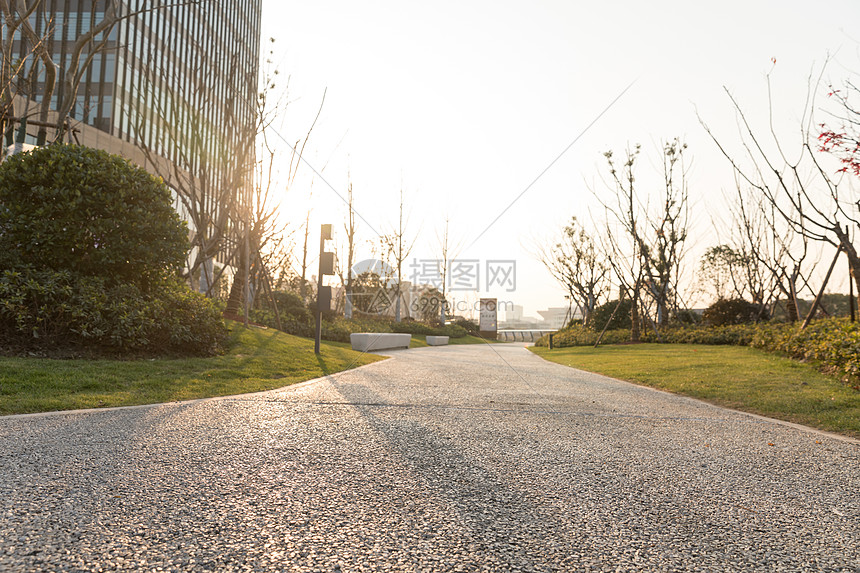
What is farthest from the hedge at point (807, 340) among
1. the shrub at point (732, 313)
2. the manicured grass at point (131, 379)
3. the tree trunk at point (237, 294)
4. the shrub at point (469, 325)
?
the shrub at point (469, 325)

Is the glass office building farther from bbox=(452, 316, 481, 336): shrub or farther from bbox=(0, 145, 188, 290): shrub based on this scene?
bbox=(452, 316, 481, 336): shrub

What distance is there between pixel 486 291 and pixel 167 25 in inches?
997

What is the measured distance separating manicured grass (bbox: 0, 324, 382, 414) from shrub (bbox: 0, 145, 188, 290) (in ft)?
5.10

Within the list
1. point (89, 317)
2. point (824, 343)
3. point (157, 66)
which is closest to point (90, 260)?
point (89, 317)

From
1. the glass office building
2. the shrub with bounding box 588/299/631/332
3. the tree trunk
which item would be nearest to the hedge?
the shrub with bounding box 588/299/631/332

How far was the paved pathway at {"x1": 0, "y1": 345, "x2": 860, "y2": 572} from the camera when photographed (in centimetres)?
176

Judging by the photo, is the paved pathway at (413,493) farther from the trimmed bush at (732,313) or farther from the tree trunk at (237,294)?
the trimmed bush at (732,313)

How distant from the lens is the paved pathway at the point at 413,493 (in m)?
1.76

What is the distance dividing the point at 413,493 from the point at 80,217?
244 inches

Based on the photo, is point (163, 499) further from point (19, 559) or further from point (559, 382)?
point (559, 382)

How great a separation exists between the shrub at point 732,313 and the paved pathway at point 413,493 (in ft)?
45.0


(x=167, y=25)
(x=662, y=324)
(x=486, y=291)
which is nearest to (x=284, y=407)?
(x=662, y=324)

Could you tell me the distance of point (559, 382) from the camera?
725cm

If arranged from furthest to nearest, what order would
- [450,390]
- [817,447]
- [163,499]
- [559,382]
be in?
[559,382] < [450,390] < [817,447] < [163,499]
